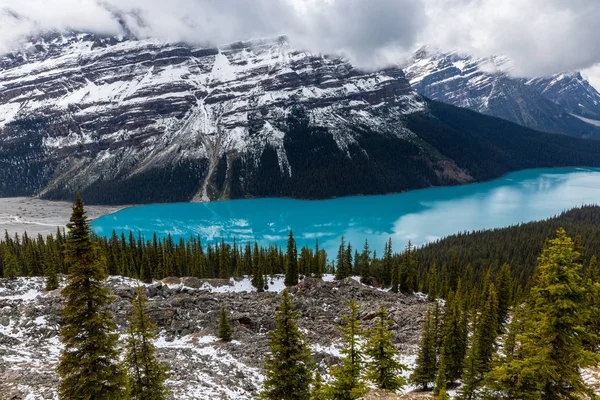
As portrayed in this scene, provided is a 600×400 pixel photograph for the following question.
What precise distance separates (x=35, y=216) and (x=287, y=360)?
197388 millimetres

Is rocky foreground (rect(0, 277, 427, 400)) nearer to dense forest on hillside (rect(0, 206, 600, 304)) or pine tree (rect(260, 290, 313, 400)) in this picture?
pine tree (rect(260, 290, 313, 400))

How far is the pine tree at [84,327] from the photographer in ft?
47.3

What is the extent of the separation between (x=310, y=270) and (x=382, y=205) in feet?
393

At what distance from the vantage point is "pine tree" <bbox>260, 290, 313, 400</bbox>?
57.1 feet

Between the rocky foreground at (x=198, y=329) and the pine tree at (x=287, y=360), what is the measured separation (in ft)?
27.7

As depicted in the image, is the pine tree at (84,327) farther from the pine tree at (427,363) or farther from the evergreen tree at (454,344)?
the evergreen tree at (454,344)

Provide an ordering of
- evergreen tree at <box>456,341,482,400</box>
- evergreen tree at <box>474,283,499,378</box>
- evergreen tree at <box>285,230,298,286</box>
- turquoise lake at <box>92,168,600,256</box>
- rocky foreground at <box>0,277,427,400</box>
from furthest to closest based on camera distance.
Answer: turquoise lake at <box>92,168,600,256</box> → evergreen tree at <box>285,230,298,286</box> → evergreen tree at <box>474,283,499,378</box> → rocky foreground at <box>0,277,427,400</box> → evergreen tree at <box>456,341,482,400</box>

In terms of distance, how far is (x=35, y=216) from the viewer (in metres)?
171

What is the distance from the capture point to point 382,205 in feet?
608

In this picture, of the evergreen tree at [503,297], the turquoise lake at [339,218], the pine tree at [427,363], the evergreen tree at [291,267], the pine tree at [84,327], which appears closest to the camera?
the pine tree at [84,327]

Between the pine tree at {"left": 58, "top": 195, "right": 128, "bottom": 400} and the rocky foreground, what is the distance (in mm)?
7724

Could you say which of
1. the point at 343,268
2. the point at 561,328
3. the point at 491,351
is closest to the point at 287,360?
the point at 561,328

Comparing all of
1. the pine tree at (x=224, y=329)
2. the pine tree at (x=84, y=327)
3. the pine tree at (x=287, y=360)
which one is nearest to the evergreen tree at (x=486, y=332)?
the pine tree at (x=287, y=360)

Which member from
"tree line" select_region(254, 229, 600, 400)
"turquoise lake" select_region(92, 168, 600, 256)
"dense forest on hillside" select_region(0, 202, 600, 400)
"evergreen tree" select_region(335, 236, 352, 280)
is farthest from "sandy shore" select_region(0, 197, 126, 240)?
"tree line" select_region(254, 229, 600, 400)
